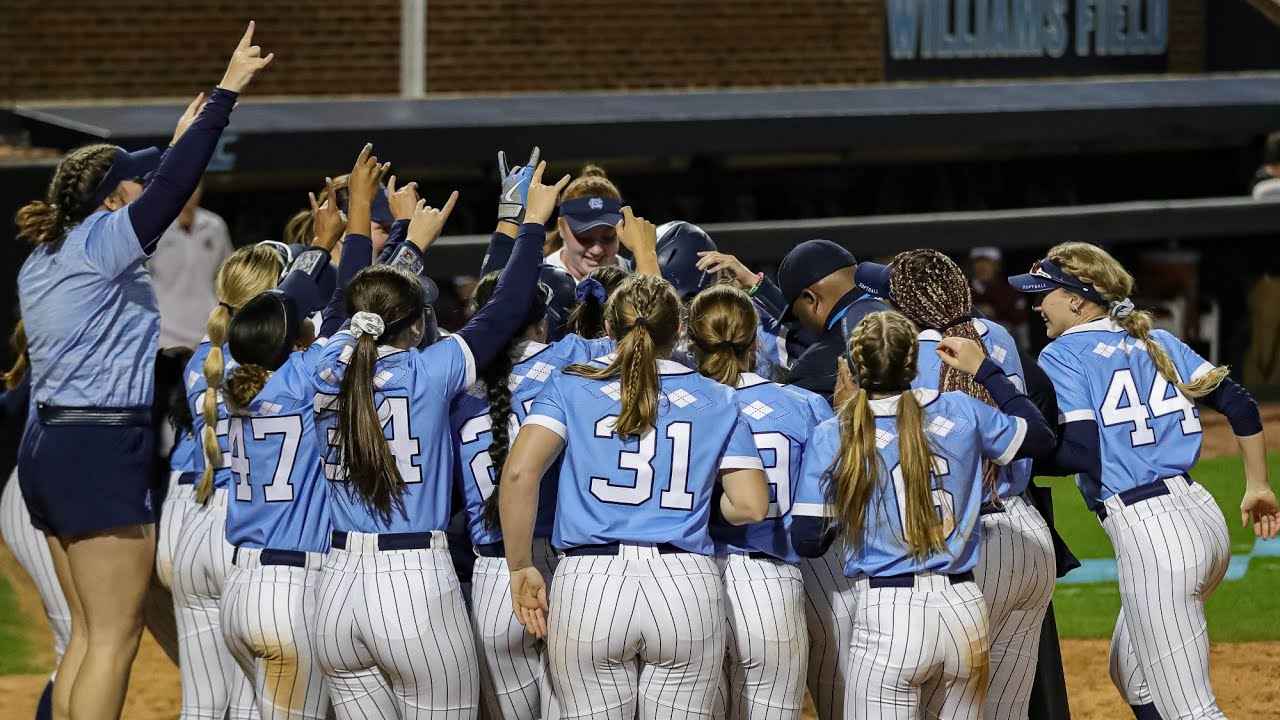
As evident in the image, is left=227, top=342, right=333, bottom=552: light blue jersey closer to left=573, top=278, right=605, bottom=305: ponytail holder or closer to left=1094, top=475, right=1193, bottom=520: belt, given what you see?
left=573, top=278, right=605, bottom=305: ponytail holder

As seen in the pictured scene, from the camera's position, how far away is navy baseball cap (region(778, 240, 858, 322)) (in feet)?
14.7

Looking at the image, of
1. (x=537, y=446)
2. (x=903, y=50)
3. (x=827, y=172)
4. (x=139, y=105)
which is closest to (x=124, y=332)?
(x=537, y=446)

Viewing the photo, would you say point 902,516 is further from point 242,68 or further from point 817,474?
point 242,68

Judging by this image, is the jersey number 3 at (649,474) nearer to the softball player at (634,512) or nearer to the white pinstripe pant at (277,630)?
the softball player at (634,512)

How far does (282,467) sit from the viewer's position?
13.3ft

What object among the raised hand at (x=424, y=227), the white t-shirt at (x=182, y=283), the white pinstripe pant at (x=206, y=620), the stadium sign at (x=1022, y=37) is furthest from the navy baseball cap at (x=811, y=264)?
the stadium sign at (x=1022, y=37)

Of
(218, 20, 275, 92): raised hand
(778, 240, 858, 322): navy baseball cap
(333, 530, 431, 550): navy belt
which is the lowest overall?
(333, 530, 431, 550): navy belt

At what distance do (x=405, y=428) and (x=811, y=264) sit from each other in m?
1.27

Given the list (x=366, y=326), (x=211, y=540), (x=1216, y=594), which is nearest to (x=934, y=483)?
(x=366, y=326)

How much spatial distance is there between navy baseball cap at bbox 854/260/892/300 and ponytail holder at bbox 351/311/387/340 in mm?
1469

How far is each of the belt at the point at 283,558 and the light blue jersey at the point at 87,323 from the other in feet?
2.31

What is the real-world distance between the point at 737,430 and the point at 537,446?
46 cm

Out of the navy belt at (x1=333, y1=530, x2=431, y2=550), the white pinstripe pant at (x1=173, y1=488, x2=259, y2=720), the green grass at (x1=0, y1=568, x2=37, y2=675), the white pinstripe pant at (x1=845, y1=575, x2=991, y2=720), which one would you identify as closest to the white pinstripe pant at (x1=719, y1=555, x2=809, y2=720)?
the white pinstripe pant at (x1=845, y1=575, x2=991, y2=720)

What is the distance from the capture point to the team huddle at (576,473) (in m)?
3.72
